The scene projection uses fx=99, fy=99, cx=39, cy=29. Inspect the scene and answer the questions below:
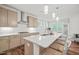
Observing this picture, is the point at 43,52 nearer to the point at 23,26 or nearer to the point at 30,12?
the point at 23,26

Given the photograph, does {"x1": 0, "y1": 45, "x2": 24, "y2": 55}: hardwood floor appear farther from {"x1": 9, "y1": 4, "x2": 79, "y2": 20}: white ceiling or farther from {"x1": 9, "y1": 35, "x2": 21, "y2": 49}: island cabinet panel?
{"x1": 9, "y1": 4, "x2": 79, "y2": 20}: white ceiling

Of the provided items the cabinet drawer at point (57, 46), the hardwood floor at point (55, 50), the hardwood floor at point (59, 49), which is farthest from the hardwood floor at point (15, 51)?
the cabinet drawer at point (57, 46)

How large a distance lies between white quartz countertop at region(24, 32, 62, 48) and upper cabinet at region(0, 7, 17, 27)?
0.47 meters

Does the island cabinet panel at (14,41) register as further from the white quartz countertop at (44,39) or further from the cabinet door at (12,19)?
the cabinet door at (12,19)

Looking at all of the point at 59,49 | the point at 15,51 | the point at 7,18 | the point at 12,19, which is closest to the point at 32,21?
the point at 12,19

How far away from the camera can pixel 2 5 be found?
6.84 feet

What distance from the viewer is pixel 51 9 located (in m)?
2.21

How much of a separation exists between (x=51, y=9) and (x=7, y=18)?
3.29 feet

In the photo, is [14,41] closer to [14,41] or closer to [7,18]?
[14,41]

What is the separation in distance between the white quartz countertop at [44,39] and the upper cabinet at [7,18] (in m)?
0.47

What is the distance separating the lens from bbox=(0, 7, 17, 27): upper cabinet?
6.89ft

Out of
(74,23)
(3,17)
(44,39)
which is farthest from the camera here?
(44,39)

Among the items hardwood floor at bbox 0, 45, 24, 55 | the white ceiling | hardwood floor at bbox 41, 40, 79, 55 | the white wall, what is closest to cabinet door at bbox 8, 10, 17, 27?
the white ceiling
